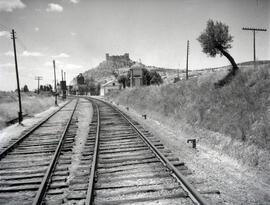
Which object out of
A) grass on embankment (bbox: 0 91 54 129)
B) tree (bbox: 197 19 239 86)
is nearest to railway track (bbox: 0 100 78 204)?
grass on embankment (bbox: 0 91 54 129)

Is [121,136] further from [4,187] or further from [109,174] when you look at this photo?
[4,187]

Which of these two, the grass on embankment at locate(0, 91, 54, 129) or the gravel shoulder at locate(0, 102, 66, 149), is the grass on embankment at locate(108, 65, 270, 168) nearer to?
the gravel shoulder at locate(0, 102, 66, 149)

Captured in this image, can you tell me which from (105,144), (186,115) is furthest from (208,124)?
(105,144)

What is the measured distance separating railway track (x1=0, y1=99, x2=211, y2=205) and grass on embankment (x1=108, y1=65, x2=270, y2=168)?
8.58 ft

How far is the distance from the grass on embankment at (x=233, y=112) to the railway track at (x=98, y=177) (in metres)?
2.62

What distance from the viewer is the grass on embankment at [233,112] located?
798 cm

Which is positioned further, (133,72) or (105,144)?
(133,72)

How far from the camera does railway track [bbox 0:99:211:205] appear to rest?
16.4ft

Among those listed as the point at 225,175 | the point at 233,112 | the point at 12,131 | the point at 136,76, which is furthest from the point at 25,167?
the point at 136,76

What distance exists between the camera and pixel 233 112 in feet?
35.7

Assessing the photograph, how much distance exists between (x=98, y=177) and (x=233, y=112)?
771 centimetres

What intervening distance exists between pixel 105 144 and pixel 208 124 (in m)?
5.62

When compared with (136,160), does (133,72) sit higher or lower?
higher

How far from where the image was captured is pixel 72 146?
31.0 feet
